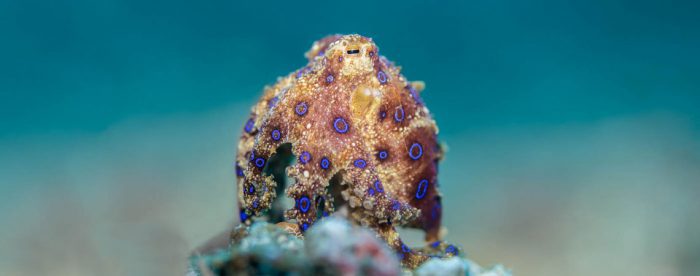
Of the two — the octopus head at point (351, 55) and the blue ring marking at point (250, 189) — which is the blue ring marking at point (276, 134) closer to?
the blue ring marking at point (250, 189)

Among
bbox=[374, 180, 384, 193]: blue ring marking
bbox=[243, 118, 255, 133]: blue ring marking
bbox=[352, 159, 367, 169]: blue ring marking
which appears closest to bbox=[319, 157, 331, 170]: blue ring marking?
bbox=[352, 159, 367, 169]: blue ring marking

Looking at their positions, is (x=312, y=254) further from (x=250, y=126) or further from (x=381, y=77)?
(x=250, y=126)

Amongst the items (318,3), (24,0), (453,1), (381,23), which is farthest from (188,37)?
(453,1)

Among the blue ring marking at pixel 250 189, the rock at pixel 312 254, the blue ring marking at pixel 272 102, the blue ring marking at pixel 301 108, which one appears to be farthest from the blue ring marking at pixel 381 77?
the rock at pixel 312 254

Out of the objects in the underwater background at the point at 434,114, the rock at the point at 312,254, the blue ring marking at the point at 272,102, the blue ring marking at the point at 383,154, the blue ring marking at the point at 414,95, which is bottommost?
the rock at the point at 312,254

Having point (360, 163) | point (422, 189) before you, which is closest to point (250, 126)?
point (360, 163)

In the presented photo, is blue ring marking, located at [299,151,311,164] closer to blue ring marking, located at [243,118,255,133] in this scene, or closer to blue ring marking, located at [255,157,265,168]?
blue ring marking, located at [255,157,265,168]

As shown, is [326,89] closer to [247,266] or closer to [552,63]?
[247,266]
